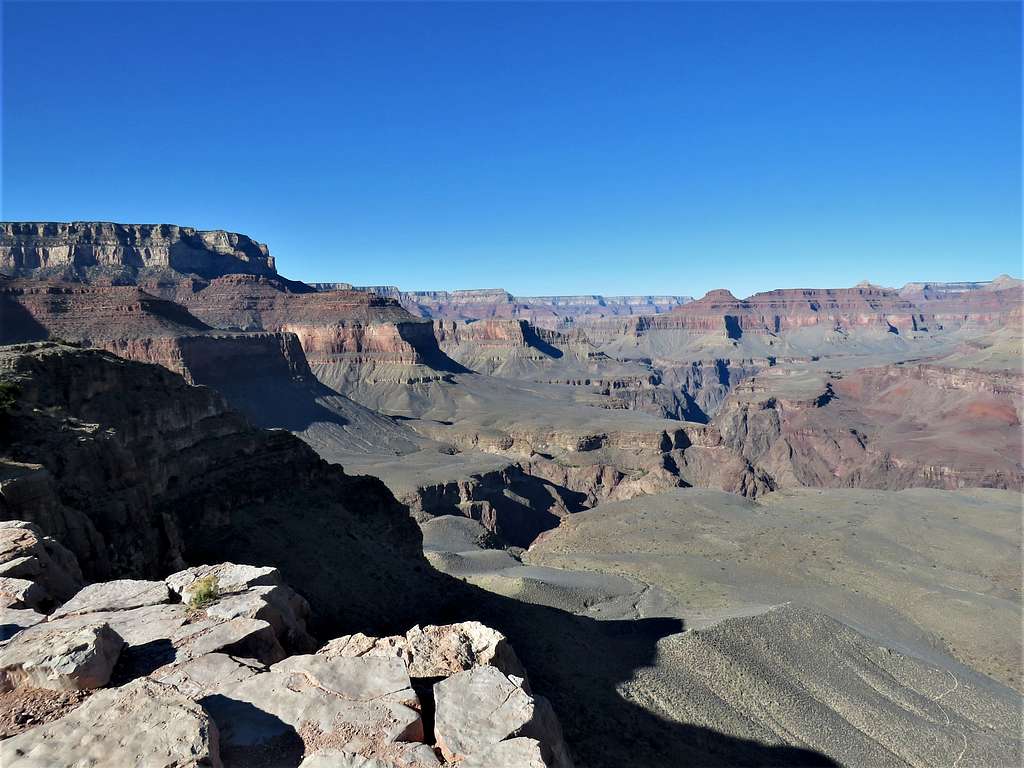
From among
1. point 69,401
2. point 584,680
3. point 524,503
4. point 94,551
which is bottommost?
point 524,503

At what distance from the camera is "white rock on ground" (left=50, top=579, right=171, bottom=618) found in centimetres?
1166

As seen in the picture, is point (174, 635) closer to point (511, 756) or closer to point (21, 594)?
point (21, 594)

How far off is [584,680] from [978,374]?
133 meters

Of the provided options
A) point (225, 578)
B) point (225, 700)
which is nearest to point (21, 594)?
point (225, 578)

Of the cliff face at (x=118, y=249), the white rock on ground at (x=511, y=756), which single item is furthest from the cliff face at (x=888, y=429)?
the cliff face at (x=118, y=249)

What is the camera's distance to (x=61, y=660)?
8.61 m

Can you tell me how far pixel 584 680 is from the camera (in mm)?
25016

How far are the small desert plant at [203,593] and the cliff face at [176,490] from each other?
6.94 meters

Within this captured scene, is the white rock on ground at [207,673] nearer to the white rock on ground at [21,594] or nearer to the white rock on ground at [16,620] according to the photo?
the white rock on ground at [16,620]

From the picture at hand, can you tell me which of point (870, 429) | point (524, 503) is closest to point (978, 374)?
point (870, 429)

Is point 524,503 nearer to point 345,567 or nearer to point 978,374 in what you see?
point 345,567

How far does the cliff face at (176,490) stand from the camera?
19.5 metres

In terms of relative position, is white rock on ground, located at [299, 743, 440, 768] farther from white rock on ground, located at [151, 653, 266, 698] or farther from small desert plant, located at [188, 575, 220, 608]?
small desert plant, located at [188, 575, 220, 608]

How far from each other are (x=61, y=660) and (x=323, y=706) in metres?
3.51
